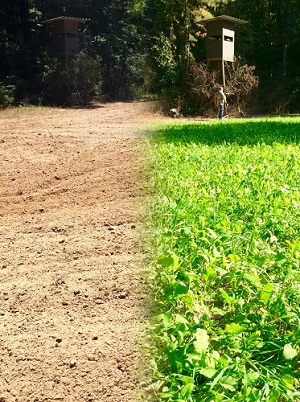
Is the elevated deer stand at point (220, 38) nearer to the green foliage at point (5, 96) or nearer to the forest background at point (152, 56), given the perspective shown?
the forest background at point (152, 56)

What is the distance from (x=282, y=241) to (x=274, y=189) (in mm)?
1256

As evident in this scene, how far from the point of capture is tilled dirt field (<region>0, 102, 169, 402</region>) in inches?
91.0

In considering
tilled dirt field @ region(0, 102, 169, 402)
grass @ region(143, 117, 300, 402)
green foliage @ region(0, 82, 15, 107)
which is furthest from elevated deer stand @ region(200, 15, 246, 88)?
grass @ region(143, 117, 300, 402)

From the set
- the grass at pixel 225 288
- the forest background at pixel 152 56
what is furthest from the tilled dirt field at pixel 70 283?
the forest background at pixel 152 56

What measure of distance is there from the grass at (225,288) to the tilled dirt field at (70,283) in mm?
202

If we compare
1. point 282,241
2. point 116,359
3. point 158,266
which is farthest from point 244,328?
point 282,241

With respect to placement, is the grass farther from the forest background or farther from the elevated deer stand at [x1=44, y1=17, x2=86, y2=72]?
the elevated deer stand at [x1=44, y1=17, x2=86, y2=72]

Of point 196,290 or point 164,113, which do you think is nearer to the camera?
point 196,290

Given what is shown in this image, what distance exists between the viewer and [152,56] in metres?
26.8

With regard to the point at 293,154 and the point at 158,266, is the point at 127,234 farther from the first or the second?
the point at 293,154

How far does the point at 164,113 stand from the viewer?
21406 mm

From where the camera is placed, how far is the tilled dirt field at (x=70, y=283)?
2.31 meters

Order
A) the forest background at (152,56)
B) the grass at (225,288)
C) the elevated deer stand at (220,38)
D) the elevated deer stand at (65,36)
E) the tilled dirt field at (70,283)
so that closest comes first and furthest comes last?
the grass at (225,288) < the tilled dirt field at (70,283) < the elevated deer stand at (220,38) < the forest background at (152,56) < the elevated deer stand at (65,36)

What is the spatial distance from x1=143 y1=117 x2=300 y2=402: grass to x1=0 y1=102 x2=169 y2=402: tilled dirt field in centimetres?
20
